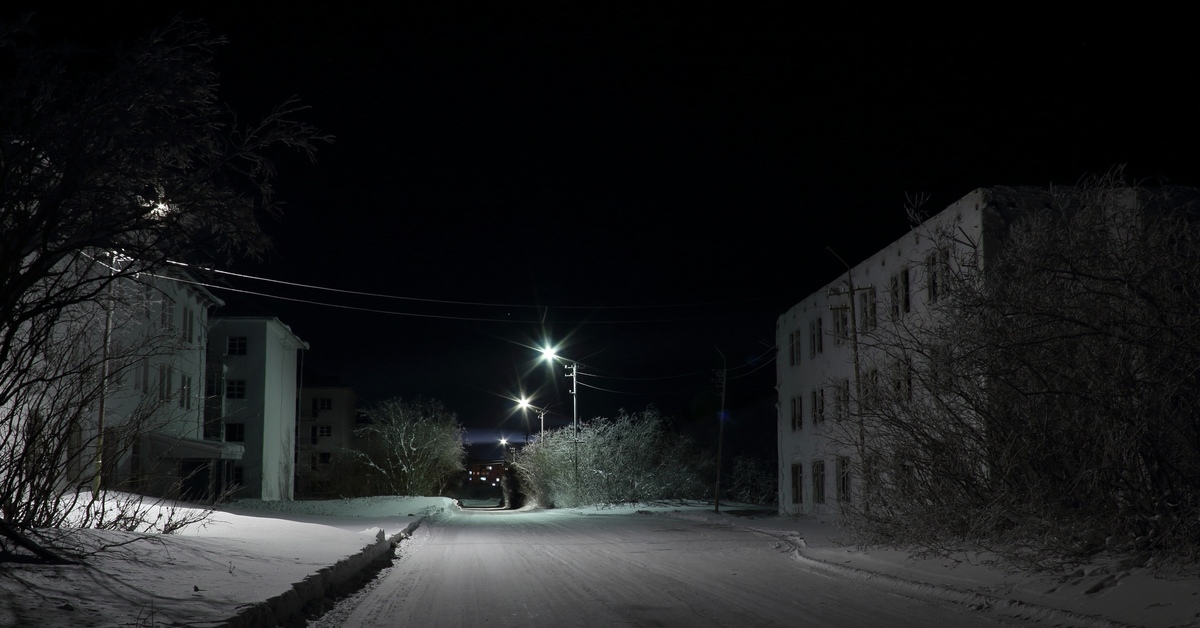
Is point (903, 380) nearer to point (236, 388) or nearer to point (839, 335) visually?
point (839, 335)

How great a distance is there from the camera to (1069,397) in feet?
36.8

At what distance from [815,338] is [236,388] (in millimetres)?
30023

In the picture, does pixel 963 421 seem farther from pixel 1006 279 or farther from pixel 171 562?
pixel 171 562

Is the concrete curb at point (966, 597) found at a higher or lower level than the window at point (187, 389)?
lower

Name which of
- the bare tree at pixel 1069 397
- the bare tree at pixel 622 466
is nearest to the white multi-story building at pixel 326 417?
the bare tree at pixel 622 466

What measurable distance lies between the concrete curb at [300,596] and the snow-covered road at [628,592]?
0.37m

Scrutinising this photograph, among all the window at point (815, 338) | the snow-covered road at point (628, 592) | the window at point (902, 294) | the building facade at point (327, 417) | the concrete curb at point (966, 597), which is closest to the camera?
the concrete curb at point (966, 597)

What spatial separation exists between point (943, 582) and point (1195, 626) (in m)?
3.76

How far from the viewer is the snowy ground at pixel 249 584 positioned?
7797mm

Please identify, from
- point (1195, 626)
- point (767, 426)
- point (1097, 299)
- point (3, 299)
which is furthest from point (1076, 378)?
point (767, 426)

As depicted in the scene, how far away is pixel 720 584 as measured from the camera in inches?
490

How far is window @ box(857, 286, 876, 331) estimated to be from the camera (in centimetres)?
2798

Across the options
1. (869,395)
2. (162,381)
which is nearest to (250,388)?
(162,381)

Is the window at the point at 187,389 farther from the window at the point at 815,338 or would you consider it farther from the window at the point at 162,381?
the window at the point at 815,338
